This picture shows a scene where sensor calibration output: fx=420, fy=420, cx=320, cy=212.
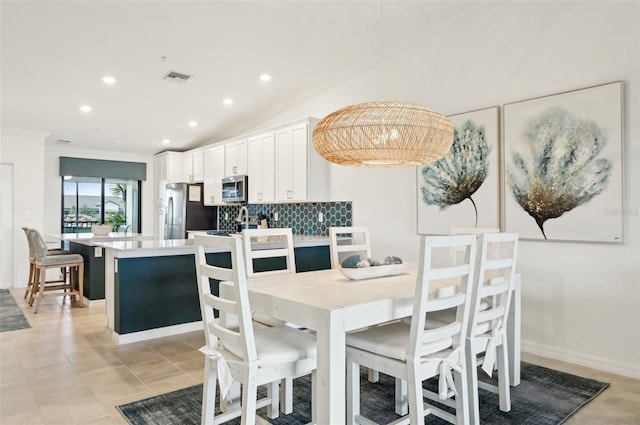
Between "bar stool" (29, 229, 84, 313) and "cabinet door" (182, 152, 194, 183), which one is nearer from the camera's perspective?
"bar stool" (29, 229, 84, 313)

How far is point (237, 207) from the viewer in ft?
22.1

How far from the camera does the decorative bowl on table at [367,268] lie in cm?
242

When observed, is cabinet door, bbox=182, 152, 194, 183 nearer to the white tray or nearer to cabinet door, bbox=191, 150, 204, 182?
cabinet door, bbox=191, 150, 204, 182

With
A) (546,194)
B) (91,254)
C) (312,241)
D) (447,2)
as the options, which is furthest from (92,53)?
(546,194)

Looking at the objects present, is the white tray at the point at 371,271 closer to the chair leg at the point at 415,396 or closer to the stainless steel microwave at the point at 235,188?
the chair leg at the point at 415,396

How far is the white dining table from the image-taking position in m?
1.68

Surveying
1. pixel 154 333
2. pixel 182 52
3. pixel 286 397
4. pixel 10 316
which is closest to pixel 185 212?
pixel 10 316

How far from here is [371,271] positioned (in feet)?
8.09

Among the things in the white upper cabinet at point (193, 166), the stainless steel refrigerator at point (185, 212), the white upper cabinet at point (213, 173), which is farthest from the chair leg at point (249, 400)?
the white upper cabinet at point (193, 166)

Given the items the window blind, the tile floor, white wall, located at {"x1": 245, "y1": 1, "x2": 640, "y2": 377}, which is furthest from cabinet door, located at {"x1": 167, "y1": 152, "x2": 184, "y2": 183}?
white wall, located at {"x1": 245, "y1": 1, "x2": 640, "y2": 377}

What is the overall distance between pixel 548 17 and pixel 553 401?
274 cm

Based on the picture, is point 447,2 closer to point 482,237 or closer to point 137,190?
point 482,237

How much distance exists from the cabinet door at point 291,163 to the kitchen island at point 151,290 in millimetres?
1341

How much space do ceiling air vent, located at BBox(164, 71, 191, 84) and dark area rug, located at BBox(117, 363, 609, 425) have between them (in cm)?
334
